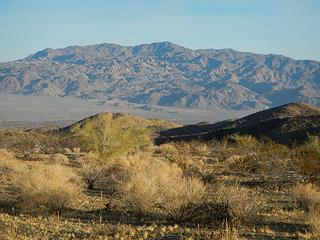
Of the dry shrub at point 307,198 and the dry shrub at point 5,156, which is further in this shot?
the dry shrub at point 5,156

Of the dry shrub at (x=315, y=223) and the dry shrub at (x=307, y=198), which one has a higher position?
the dry shrub at (x=315, y=223)

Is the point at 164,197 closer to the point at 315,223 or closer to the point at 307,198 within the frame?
the point at 315,223

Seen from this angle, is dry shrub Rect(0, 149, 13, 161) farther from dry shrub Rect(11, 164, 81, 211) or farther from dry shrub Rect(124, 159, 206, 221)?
dry shrub Rect(124, 159, 206, 221)

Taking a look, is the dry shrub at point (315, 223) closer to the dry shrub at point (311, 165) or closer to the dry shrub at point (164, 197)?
the dry shrub at point (164, 197)

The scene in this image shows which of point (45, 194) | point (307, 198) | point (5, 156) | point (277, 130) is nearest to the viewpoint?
point (45, 194)

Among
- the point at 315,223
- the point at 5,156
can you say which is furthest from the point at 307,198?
the point at 5,156

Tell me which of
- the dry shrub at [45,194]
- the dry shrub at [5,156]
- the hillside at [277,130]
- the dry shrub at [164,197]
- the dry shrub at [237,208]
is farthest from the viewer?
the hillside at [277,130]

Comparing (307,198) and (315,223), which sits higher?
(315,223)

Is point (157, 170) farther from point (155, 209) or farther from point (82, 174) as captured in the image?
point (155, 209)

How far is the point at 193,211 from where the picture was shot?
12711 millimetres

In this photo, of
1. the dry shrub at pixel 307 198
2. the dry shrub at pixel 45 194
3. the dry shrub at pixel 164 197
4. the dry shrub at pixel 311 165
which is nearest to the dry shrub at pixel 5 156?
the dry shrub at pixel 45 194

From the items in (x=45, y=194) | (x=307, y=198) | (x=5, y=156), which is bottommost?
(x=5, y=156)

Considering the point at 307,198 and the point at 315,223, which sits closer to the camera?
the point at 315,223

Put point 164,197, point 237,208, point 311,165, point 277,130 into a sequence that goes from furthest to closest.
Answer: point 277,130, point 311,165, point 164,197, point 237,208
